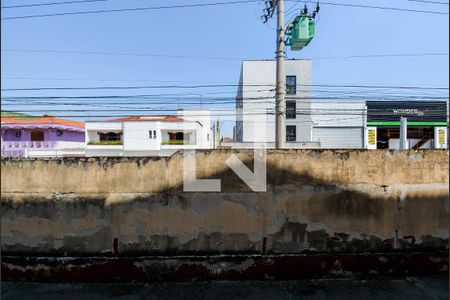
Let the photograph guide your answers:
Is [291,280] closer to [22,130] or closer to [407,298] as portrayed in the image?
[407,298]

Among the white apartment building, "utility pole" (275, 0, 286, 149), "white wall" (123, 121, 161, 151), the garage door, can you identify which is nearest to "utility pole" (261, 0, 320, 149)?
"utility pole" (275, 0, 286, 149)

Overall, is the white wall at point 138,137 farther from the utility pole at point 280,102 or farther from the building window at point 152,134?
the utility pole at point 280,102

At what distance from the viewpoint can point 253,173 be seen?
149 inches

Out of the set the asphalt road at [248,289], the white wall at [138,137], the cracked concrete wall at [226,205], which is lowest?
the asphalt road at [248,289]

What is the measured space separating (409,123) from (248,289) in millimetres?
→ 30136

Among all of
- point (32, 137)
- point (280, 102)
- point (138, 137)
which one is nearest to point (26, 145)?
point (32, 137)

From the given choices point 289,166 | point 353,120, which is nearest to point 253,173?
point 289,166

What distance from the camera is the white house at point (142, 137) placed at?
2822cm

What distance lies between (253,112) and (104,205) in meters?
28.7

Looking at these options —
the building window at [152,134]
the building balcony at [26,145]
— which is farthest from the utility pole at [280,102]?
the building balcony at [26,145]

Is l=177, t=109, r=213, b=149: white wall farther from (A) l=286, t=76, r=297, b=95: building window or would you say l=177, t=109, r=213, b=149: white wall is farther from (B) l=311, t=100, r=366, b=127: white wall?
(B) l=311, t=100, r=366, b=127: white wall

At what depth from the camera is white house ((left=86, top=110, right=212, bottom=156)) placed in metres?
28.2

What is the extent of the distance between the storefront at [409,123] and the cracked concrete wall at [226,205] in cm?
2514

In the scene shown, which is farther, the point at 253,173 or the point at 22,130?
the point at 22,130
